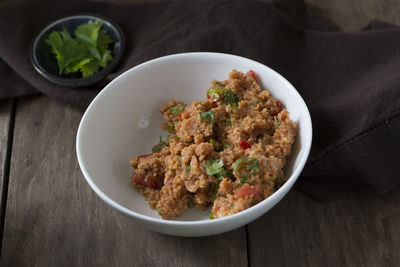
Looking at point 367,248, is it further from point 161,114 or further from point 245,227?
point 161,114

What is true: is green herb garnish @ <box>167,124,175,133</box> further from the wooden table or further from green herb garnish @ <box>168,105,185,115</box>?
the wooden table

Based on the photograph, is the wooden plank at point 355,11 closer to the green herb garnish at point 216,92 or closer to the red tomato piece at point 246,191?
the green herb garnish at point 216,92

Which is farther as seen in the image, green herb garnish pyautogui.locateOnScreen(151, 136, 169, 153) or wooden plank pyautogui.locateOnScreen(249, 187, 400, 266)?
green herb garnish pyautogui.locateOnScreen(151, 136, 169, 153)

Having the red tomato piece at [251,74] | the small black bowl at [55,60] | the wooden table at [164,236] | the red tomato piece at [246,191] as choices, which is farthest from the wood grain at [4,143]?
the red tomato piece at [251,74]

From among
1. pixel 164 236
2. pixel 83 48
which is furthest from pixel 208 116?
pixel 83 48

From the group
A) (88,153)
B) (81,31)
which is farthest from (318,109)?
(81,31)

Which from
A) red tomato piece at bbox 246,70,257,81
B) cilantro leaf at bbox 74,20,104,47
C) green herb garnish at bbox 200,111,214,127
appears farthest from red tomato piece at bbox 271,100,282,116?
cilantro leaf at bbox 74,20,104,47
